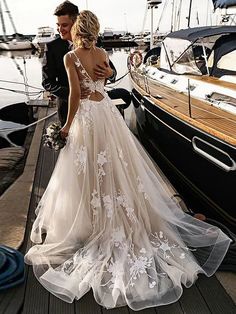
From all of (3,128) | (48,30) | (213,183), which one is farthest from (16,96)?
(48,30)

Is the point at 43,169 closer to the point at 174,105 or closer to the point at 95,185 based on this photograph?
the point at 174,105

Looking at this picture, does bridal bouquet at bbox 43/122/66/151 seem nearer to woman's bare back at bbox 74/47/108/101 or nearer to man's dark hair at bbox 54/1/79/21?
woman's bare back at bbox 74/47/108/101

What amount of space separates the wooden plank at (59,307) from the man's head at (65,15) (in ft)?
7.21

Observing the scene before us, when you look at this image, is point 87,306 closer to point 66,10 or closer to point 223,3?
point 66,10

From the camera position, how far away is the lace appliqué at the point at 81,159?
9.57ft

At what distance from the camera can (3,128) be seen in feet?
27.5

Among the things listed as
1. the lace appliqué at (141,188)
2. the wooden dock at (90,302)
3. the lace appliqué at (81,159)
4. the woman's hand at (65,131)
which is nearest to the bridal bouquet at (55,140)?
the woman's hand at (65,131)

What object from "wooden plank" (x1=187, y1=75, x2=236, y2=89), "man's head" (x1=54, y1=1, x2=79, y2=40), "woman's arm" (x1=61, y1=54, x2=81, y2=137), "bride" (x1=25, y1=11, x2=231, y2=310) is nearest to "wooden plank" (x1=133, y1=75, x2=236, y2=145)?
"wooden plank" (x1=187, y1=75, x2=236, y2=89)

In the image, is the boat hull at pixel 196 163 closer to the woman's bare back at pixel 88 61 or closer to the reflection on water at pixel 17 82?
→ the woman's bare back at pixel 88 61

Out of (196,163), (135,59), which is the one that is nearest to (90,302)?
(196,163)

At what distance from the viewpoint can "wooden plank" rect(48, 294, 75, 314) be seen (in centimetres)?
238

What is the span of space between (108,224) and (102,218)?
0.22ft

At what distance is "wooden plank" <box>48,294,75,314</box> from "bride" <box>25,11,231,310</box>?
7 cm

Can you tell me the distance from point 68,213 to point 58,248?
10.9 inches
